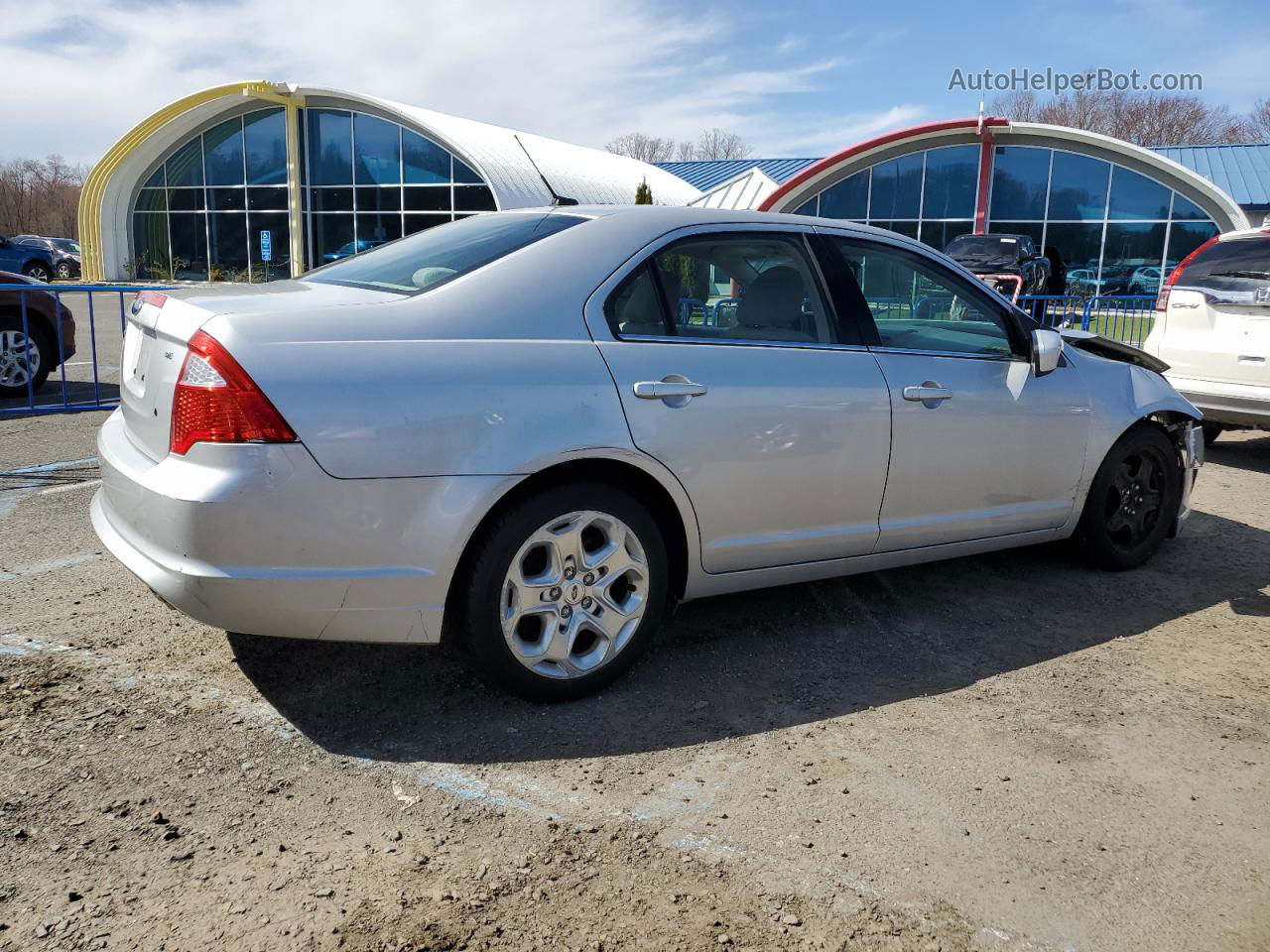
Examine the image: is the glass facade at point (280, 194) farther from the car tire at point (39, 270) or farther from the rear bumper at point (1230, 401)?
the rear bumper at point (1230, 401)

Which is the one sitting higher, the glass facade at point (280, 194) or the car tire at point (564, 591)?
the glass facade at point (280, 194)

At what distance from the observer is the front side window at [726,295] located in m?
3.53

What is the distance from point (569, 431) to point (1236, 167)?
→ 125ft

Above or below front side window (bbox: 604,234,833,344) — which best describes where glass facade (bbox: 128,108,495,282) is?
above

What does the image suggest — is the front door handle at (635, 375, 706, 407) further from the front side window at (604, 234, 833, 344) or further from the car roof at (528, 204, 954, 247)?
the car roof at (528, 204, 954, 247)

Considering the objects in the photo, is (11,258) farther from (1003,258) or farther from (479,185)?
(1003,258)

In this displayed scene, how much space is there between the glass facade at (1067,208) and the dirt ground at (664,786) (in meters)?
26.3

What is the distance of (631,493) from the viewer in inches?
137

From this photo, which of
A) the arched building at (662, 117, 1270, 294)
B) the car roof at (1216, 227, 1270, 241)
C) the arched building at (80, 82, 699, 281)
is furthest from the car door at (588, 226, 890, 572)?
the arched building at (80, 82, 699, 281)

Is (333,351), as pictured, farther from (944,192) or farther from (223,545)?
(944,192)

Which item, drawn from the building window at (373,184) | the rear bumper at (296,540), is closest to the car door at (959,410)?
the rear bumper at (296,540)

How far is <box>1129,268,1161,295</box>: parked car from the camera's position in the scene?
92.4ft

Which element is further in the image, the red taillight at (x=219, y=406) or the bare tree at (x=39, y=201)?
the bare tree at (x=39, y=201)

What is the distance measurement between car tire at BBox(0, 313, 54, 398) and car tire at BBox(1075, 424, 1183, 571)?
8.66 meters
